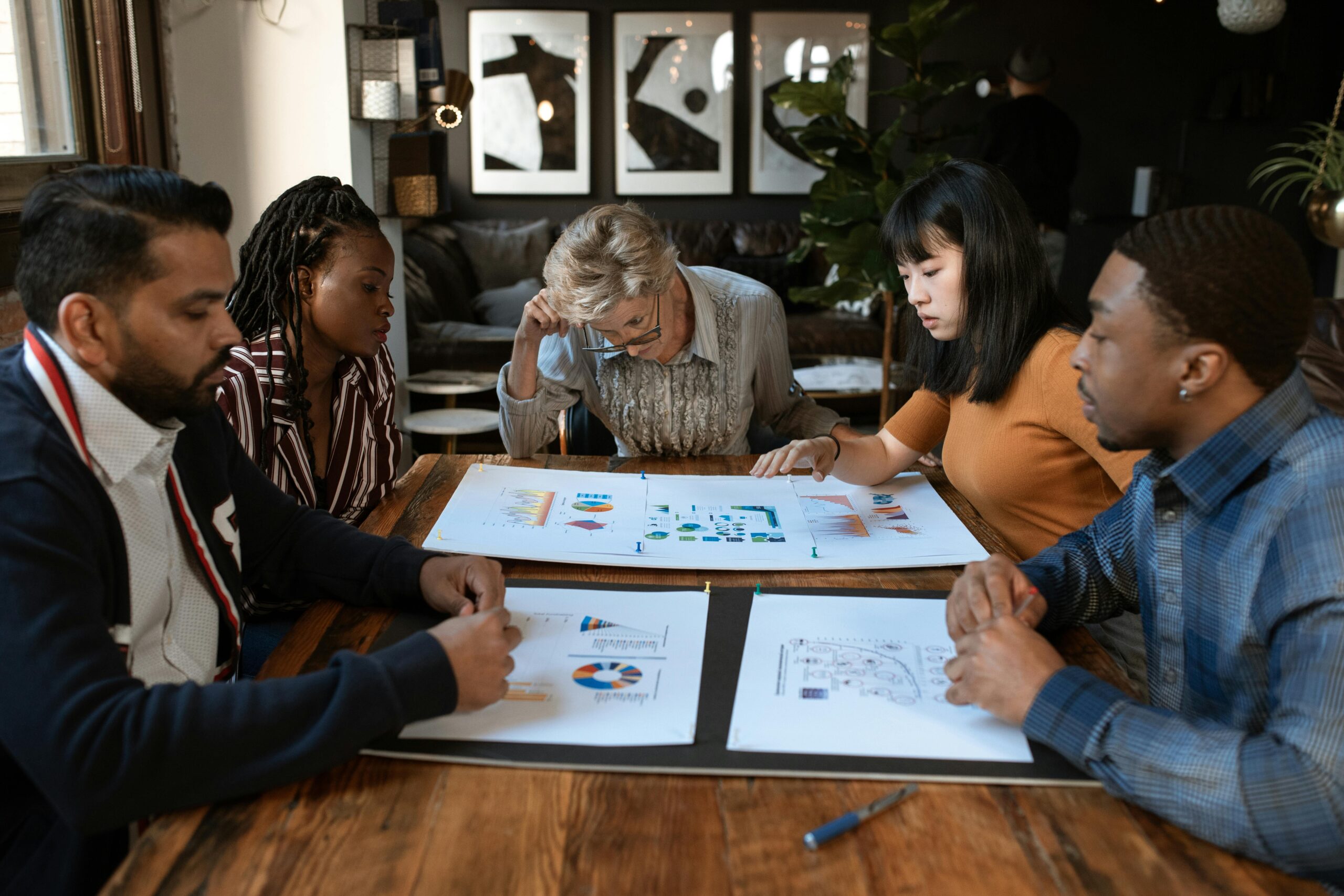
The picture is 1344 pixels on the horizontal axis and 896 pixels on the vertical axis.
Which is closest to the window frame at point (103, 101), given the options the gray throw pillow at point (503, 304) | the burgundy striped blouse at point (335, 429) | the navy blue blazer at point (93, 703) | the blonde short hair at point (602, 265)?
the burgundy striped blouse at point (335, 429)

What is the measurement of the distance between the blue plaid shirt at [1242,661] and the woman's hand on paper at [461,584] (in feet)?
2.01

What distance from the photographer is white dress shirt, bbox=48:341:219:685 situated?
0.97 m

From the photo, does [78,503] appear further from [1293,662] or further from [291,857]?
[1293,662]

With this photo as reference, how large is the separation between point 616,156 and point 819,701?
6.16 m

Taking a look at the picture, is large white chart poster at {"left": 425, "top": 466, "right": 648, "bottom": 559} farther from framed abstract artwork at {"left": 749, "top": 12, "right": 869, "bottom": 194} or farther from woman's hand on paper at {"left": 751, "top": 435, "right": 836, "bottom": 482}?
framed abstract artwork at {"left": 749, "top": 12, "right": 869, "bottom": 194}

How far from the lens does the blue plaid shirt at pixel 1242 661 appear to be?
798 millimetres

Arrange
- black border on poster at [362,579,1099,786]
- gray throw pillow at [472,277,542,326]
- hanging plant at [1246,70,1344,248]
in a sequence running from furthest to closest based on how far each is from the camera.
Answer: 1. gray throw pillow at [472,277,542,326]
2. hanging plant at [1246,70,1344,248]
3. black border on poster at [362,579,1099,786]

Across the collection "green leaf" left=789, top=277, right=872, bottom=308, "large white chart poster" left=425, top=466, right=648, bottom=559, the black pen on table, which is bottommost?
the black pen on table

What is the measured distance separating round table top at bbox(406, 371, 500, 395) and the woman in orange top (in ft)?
9.73

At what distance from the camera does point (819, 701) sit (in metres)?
1.01

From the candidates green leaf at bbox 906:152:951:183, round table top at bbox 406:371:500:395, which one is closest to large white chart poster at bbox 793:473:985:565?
green leaf at bbox 906:152:951:183

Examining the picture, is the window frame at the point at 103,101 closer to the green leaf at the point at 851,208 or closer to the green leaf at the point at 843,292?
the green leaf at the point at 851,208

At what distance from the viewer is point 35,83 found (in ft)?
7.62

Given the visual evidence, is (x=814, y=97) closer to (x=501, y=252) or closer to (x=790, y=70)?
(x=501, y=252)
